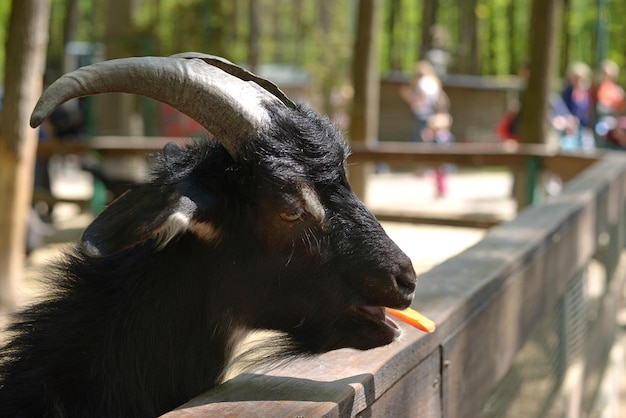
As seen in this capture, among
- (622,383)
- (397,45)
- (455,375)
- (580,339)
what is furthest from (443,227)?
(397,45)

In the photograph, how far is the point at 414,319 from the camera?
2.52 metres

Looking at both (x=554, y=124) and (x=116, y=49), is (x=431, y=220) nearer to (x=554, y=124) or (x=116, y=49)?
(x=116, y=49)

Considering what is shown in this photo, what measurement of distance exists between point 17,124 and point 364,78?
4934 mm

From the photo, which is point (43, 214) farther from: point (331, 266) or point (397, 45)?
point (397, 45)

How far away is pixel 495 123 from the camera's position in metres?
24.6

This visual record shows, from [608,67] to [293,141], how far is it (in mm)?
16750

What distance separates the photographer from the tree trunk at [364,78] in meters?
10.9

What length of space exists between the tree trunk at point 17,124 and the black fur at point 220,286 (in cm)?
483

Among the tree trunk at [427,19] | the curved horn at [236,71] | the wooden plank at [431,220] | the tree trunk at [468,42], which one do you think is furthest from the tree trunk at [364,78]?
the tree trunk at [468,42]

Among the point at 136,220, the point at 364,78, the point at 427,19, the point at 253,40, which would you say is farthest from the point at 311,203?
the point at 427,19

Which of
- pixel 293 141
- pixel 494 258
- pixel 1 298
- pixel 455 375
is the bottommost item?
pixel 1 298

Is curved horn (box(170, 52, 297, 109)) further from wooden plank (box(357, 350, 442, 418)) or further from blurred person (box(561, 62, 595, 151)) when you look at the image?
blurred person (box(561, 62, 595, 151))

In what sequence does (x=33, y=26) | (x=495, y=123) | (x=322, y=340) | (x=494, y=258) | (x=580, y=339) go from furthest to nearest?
(x=495, y=123) → (x=33, y=26) → (x=580, y=339) → (x=494, y=258) → (x=322, y=340)

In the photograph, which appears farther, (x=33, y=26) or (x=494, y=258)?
(x=33, y=26)
